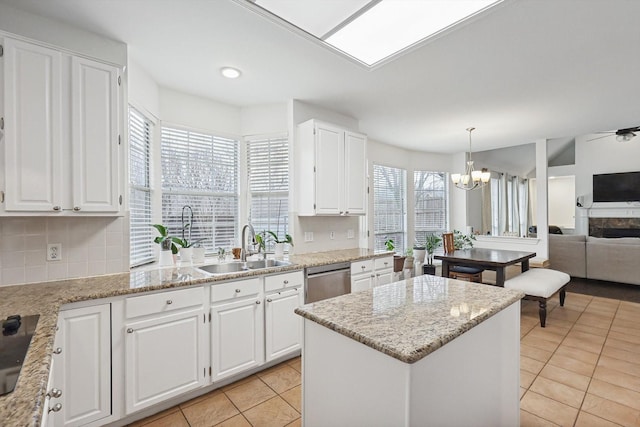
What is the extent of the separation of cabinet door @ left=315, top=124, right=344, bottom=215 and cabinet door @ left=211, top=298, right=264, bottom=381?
1.28 metres

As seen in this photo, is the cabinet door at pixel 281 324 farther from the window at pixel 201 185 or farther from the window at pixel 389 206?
the window at pixel 389 206

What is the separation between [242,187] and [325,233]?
3.69ft

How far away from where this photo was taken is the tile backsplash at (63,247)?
1.89 m

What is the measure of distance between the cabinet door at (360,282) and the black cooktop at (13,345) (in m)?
2.41

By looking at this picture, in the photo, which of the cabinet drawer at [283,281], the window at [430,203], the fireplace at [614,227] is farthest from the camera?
the fireplace at [614,227]

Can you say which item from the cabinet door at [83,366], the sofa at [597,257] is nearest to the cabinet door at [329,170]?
the cabinet door at [83,366]

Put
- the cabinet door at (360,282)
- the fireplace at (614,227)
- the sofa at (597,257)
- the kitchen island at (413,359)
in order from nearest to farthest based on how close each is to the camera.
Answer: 1. the kitchen island at (413,359)
2. the cabinet door at (360,282)
3. the sofa at (597,257)
4. the fireplace at (614,227)

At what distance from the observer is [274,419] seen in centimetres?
199

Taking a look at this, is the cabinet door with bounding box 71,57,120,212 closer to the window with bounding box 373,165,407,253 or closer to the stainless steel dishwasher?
the stainless steel dishwasher

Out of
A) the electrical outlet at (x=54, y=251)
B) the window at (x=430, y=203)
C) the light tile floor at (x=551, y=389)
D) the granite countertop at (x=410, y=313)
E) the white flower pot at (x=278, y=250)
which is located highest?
the window at (x=430, y=203)

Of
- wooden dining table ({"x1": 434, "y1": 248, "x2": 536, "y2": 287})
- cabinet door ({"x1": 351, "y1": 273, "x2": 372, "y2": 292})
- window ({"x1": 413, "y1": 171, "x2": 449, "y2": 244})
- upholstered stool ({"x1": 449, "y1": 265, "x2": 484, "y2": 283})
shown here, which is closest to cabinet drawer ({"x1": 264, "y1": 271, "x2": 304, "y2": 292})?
cabinet door ({"x1": 351, "y1": 273, "x2": 372, "y2": 292})

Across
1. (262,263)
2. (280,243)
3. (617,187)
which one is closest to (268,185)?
(280,243)

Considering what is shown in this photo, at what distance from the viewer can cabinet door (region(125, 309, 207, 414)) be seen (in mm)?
1859

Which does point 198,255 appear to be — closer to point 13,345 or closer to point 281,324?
point 281,324
